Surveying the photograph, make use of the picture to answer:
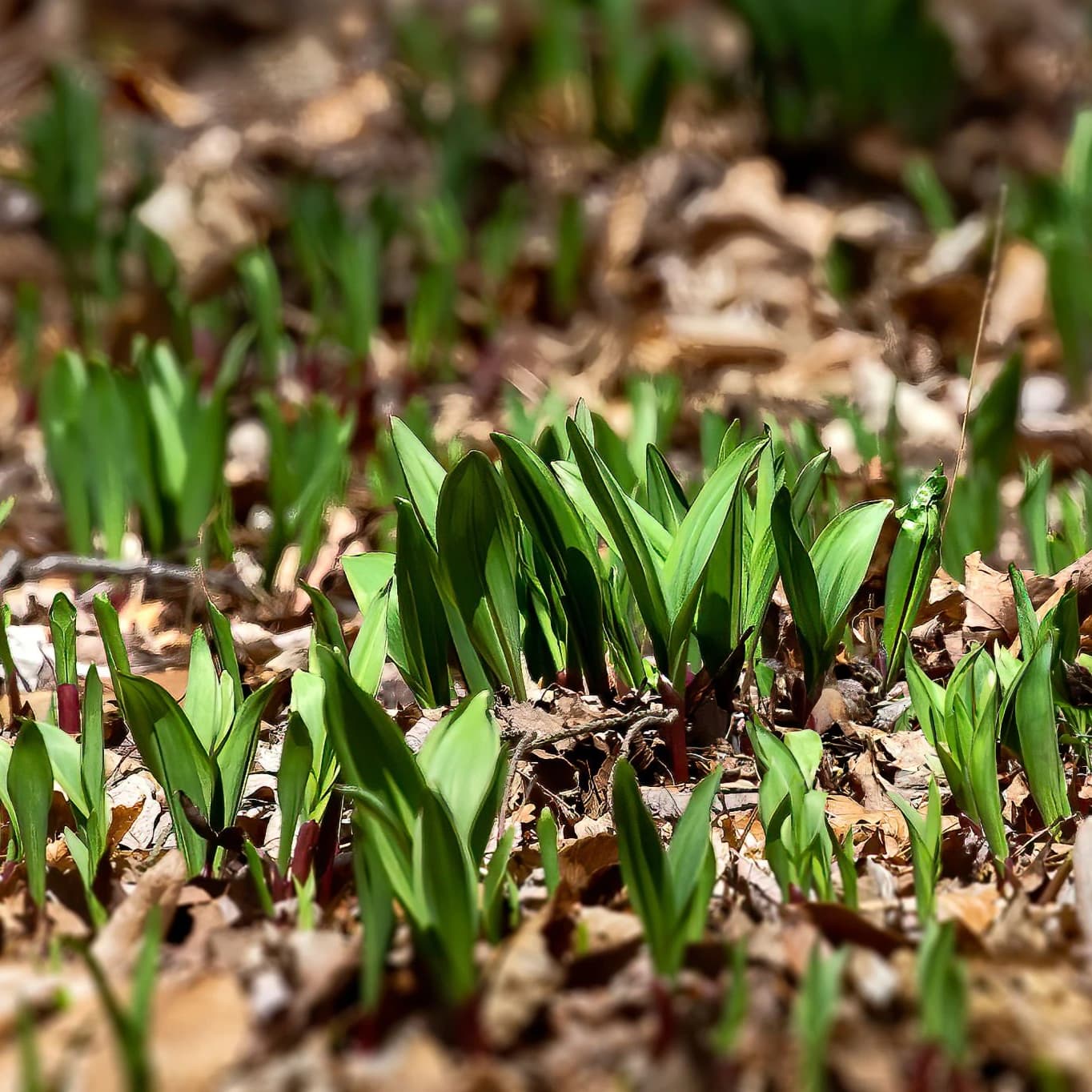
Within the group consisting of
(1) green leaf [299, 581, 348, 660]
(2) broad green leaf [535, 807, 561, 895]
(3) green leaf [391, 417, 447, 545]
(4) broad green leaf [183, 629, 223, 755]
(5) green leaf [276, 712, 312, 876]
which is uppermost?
(3) green leaf [391, 417, 447, 545]

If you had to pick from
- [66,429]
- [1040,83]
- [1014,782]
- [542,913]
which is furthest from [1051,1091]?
[1040,83]

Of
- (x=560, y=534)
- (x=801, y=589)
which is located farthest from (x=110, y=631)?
(x=801, y=589)

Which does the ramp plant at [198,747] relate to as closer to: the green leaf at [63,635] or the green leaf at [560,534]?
the green leaf at [63,635]

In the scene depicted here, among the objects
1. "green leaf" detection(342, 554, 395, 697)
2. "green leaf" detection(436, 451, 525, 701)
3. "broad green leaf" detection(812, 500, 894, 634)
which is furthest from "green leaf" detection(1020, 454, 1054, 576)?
"green leaf" detection(342, 554, 395, 697)

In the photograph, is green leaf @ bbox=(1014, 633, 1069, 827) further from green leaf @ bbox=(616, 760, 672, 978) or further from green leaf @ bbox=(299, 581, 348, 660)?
green leaf @ bbox=(299, 581, 348, 660)

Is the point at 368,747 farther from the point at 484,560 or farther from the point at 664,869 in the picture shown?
the point at 484,560
